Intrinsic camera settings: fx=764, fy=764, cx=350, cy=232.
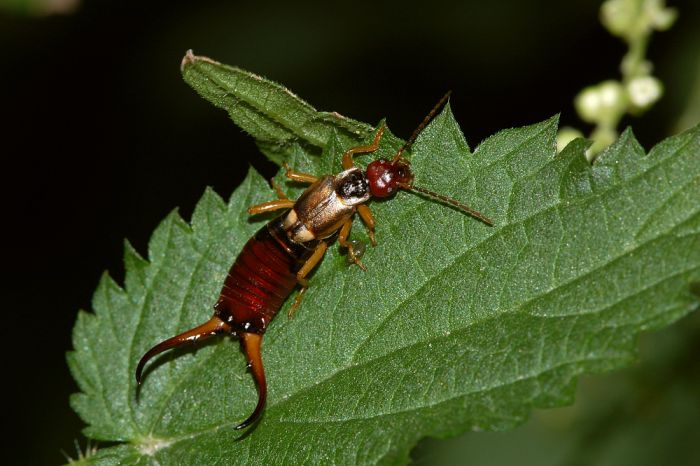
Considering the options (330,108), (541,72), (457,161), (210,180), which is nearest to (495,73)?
(541,72)

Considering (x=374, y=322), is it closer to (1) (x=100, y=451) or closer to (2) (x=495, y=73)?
(1) (x=100, y=451)

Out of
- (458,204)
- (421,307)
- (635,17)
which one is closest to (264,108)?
(458,204)

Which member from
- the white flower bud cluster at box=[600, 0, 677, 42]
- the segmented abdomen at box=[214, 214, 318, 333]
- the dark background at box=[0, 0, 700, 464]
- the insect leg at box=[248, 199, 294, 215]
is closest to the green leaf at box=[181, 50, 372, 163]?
the insect leg at box=[248, 199, 294, 215]

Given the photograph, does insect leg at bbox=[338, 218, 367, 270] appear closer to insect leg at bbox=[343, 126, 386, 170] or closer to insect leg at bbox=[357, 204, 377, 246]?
insect leg at bbox=[357, 204, 377, 246]

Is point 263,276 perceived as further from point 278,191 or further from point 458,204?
point 458,204

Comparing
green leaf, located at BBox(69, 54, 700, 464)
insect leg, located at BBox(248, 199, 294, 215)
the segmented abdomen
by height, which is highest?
insect leg, located at BBox(248, 199, 294, 215)

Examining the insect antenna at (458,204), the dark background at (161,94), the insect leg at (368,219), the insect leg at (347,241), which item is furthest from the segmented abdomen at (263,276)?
the dark background at (161,94)
